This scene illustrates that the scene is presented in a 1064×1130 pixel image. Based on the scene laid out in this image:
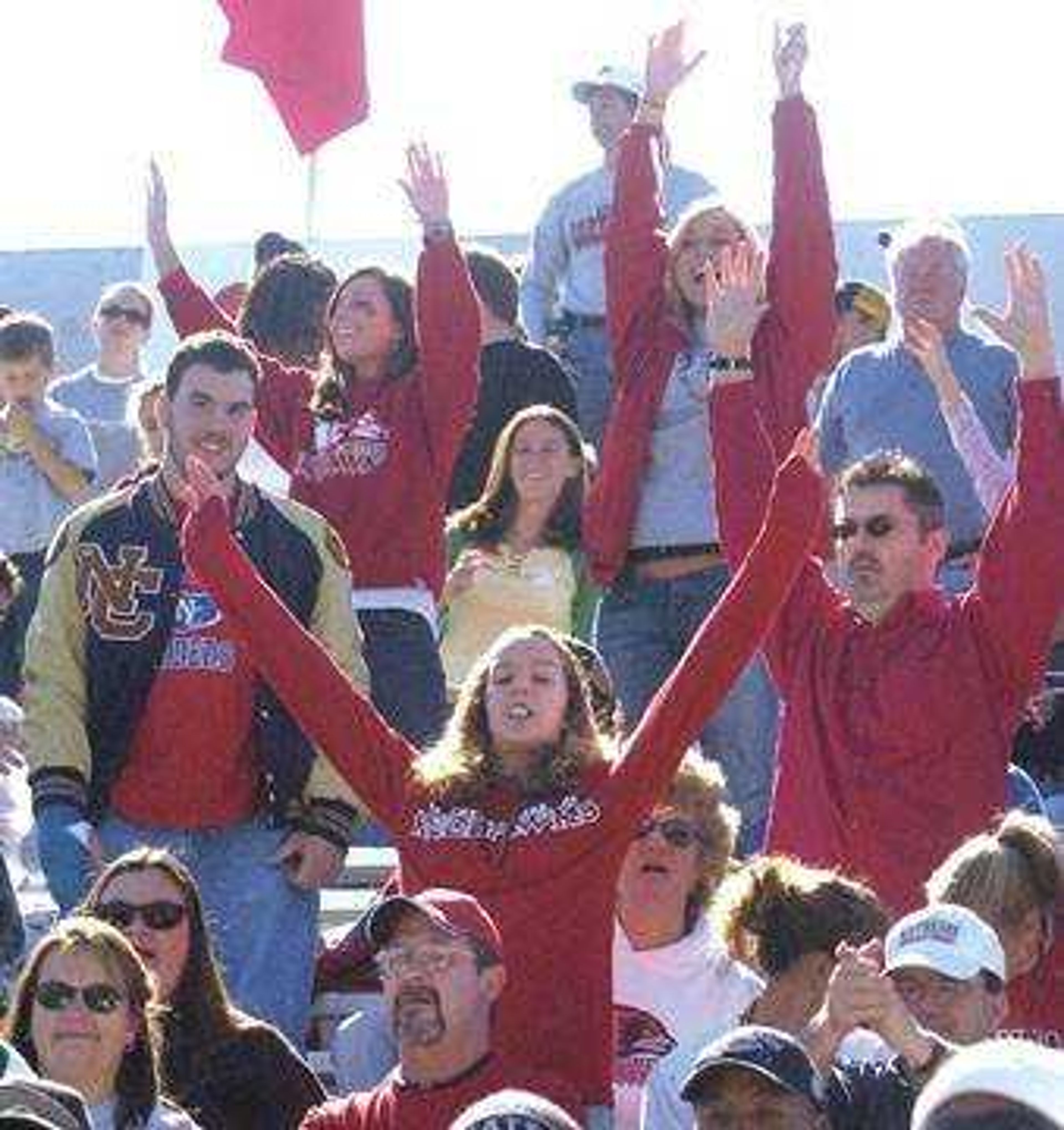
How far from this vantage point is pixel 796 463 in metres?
7.25

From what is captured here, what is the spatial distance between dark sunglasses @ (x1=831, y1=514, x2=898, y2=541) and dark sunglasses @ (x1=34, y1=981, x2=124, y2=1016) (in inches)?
75.3

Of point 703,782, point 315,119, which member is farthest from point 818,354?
point 315,119

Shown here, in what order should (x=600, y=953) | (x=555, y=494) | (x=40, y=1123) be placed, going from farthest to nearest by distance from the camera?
(x=555, y=494)
(x=600, y=953)
(x=40, y=1123)

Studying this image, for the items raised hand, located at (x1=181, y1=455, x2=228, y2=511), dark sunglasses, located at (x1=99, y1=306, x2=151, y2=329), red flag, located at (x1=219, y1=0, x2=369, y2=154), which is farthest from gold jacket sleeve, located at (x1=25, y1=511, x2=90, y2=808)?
red flag, located at (x1=219, y1=0, x2=369, y2=154)

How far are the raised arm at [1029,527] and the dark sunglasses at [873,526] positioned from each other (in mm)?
204

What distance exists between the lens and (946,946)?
6105 mm

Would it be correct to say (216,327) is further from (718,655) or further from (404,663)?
(718,655)

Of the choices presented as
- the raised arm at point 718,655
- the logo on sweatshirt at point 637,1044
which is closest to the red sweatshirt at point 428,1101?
the logo on sweatshirt at point 637,1044

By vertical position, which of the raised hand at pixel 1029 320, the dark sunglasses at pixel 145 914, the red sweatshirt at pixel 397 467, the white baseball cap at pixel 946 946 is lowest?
the dark sunglasses at pixel 145 914

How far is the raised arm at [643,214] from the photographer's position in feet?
29.3

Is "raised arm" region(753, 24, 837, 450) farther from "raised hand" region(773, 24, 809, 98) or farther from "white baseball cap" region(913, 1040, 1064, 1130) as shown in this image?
"white baseball cap" region(913, 1040, 1064, 1130)

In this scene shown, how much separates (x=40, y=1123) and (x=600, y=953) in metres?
2.62

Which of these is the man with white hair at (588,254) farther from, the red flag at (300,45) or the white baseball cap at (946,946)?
the white baseball cap at (946,946)

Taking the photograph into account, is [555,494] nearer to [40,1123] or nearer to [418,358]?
[418,358]
